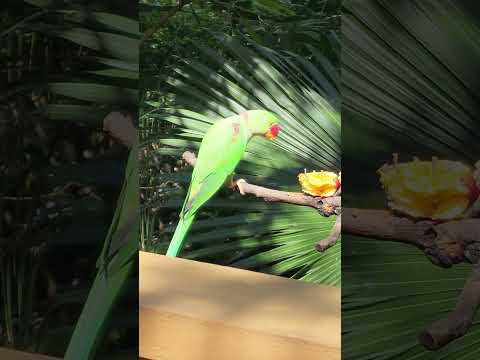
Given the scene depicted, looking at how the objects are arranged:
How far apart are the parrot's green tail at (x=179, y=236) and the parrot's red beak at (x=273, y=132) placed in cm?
70

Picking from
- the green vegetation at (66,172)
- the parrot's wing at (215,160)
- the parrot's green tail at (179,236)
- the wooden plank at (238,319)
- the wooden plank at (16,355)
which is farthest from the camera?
the parrot's green tail at (179,236)

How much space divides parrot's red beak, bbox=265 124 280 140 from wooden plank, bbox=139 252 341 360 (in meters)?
1.29

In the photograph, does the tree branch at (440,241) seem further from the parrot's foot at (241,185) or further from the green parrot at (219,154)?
the parrot's foot at (241,185)

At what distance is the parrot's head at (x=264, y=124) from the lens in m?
3.71

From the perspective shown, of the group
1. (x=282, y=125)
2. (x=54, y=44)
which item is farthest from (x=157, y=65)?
(x=54, y=44)

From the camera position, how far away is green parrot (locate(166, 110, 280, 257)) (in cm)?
373

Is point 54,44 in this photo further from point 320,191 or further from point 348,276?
point 320,191

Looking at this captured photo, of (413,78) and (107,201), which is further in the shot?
(107,201)

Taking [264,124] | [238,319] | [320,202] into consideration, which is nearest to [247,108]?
[264,124]

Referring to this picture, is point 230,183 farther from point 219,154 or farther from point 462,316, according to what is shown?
point 462,316

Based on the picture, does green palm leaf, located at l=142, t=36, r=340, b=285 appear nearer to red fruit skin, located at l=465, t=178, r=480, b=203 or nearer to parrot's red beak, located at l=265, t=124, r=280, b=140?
parrot's red beak, located at l=265, t=124, r=280, b=140

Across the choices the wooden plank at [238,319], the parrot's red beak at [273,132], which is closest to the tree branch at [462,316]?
the wooden plank at [238,319]

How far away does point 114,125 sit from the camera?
117cm

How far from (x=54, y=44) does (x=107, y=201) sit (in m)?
0.29
